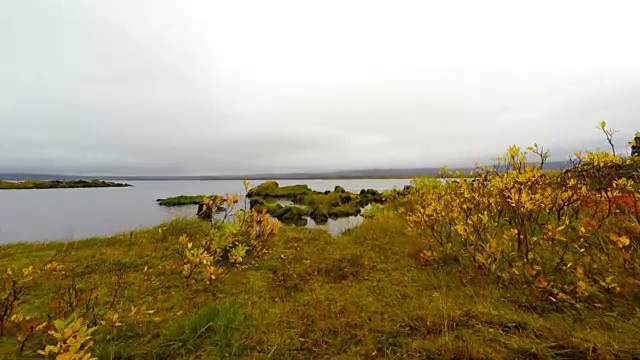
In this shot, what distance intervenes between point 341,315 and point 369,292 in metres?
0.80

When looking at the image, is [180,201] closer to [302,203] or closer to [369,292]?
[302,203]

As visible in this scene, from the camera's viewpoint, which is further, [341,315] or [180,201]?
[180,201]

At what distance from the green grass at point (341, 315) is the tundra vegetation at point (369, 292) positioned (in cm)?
2

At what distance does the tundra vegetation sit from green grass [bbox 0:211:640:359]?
18 millimetres

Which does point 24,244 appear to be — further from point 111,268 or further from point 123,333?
point 123,333

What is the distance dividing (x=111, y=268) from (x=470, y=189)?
Result: 23.3ft

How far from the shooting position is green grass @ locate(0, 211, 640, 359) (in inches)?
96.3

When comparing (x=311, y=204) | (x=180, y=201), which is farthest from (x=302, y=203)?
(x=180, y=201)

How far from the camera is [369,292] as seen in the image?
3836mm

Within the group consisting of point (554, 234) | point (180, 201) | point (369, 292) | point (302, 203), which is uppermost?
point (554, 234)

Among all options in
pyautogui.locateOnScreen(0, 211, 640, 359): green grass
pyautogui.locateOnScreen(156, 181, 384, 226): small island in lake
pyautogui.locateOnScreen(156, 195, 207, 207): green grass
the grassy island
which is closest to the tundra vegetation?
pyautogui.locateOnScreen(0, 211, 640, 359): green grass

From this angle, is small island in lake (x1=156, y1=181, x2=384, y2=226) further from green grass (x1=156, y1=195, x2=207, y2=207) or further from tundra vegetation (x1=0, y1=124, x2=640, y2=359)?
tundra vegetation (x1=0, y1=124, x2=640, y2=359)

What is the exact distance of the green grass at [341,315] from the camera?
2.45 m

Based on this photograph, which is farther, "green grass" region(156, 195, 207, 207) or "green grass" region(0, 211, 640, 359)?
"green grass" region(156, 195, 207, 207)
